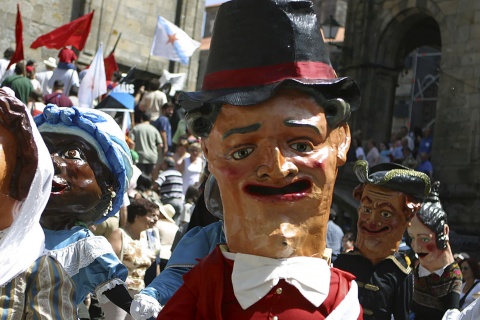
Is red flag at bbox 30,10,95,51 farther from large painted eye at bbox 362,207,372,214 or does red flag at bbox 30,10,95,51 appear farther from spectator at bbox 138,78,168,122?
large painted eye at bbox 362,207,372,214

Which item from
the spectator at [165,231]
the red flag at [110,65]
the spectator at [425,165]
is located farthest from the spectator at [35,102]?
the spectator at [425,165]

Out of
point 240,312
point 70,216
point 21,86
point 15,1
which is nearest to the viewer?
point 240,312

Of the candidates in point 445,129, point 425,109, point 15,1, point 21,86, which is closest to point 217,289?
point 21,86

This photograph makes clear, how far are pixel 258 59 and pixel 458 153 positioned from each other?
17053 millimetres

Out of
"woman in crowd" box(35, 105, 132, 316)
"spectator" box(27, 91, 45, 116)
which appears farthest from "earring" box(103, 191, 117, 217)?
"spectator" box(27, 91, 45, 116)

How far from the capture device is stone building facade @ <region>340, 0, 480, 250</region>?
64.3 ft

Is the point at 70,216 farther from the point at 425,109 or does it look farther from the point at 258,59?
the point at 425,109

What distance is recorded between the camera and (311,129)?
3.64m

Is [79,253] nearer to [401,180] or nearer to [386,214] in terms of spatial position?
[386,214]

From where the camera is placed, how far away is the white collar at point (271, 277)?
3574mm

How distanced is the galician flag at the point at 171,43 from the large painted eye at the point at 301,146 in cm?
1379

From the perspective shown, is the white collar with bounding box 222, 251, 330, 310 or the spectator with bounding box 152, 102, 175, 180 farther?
the spectator with bounding box 152, 102, 175, 180

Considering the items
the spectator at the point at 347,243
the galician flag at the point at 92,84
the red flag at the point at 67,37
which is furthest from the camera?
the red flag at the point at 67,37

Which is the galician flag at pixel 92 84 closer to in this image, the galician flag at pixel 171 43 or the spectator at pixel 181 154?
the spectator at pixel 181 154
